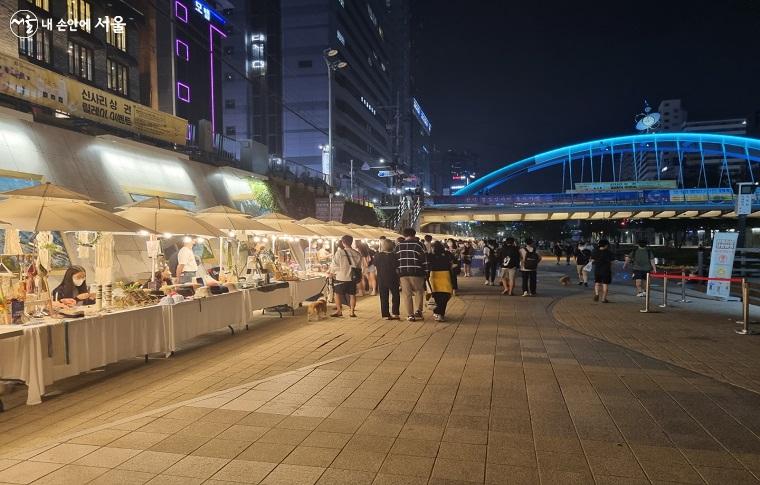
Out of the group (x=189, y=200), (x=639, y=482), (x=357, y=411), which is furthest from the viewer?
(x=189, y=200)

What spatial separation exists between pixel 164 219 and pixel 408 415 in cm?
598

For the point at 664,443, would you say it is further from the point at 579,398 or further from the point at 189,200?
the point at 189,200

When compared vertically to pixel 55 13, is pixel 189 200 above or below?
below

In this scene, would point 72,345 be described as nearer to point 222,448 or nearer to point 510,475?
point 222,448

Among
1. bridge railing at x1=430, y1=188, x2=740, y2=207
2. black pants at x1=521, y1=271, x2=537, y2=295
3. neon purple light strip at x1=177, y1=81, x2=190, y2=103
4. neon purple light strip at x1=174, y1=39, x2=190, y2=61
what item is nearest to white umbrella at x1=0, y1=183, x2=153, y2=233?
black pants at x1=521, y1=271, x2=537, y2=295

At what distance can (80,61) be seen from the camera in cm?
2156

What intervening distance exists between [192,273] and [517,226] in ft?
282

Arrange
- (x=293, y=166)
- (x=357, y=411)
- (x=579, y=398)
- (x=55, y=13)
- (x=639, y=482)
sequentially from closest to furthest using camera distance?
1. (x=639, y=482)
2. (x=357, y=411)
3. (x=579, y=398)
4. (x=55, y=13)
5. (x=293, y=166)

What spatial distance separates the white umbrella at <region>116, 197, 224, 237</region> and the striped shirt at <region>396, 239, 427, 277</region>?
11.8 feet

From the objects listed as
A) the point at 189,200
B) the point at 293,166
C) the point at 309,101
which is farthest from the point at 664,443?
the point at 309,101

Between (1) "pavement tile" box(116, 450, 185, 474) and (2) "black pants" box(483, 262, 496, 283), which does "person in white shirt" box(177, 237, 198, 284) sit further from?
A: (2) "black pants" box(483, 262, 496, 283)

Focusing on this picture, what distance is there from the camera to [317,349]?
26.1 ft

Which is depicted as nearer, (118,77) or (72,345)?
(72,345)

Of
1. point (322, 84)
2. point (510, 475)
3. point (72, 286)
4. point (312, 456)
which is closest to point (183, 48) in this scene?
point (72, 286)
